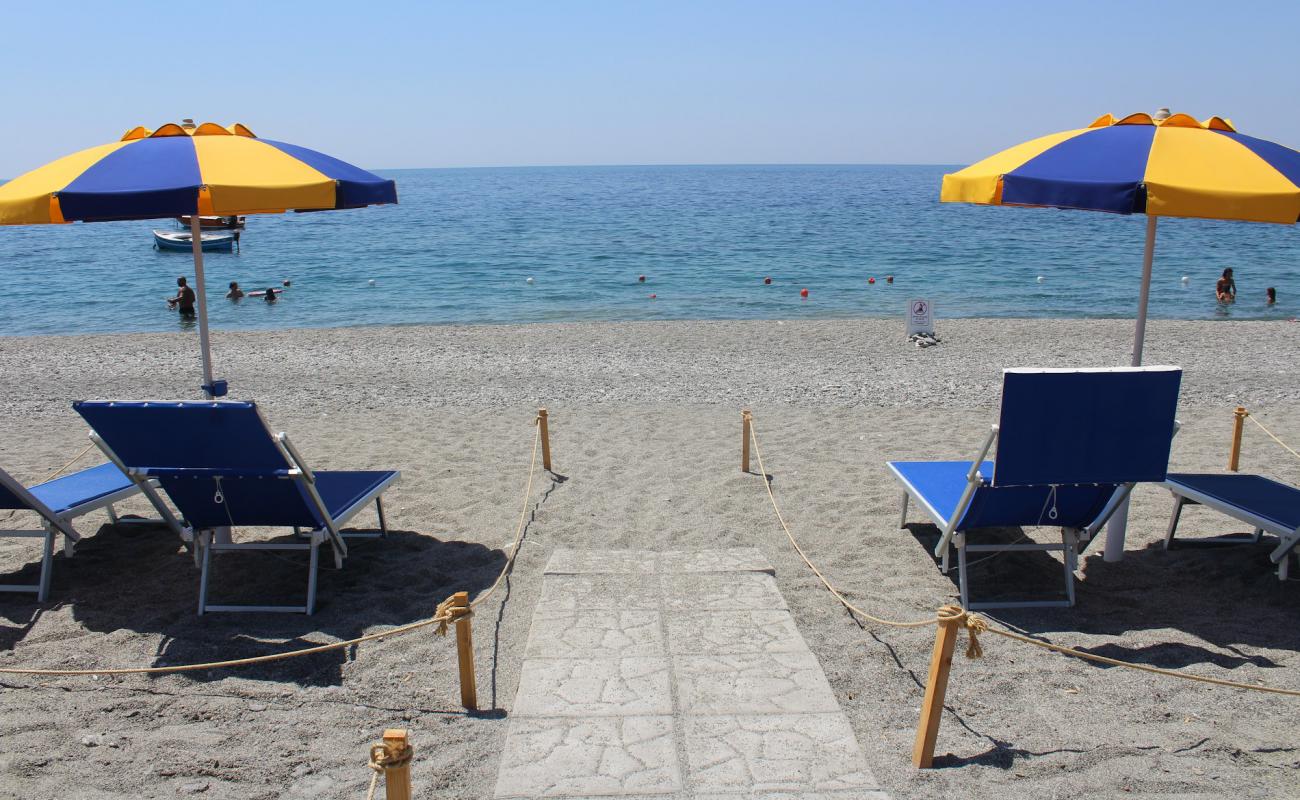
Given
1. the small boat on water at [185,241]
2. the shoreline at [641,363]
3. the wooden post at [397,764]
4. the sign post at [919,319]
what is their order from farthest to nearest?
the small boat on water at [185,241], the sign post at [919,319], the shoreline at [641,363], the wooden post at [397,764]

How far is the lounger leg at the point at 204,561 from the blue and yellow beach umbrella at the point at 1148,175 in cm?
453

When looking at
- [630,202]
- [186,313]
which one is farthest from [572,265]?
[630,202]

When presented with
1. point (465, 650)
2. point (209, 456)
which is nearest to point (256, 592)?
point (209, 456)

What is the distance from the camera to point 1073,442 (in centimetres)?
449

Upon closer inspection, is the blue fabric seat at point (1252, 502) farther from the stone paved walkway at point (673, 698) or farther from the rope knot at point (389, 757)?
the rope knot at point (389, 757)

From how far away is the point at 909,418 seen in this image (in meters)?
8.69

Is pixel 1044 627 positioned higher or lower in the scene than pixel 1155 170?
lower

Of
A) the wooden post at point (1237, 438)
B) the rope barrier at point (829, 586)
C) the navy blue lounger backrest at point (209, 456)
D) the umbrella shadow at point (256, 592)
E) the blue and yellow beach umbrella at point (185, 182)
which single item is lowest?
the umbrella shadow at point (256, 592)

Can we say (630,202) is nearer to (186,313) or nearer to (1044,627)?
(186,313)

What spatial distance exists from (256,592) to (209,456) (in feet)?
3.12

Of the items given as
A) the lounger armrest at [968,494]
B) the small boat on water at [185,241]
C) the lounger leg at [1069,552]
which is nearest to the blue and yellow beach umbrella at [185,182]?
the lounger armrest at [968,494]

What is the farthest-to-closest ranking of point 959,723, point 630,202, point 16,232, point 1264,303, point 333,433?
1. point 630,202
2. point 16,232
3. point 1264,303
4. point 333,433
5. point 959,723

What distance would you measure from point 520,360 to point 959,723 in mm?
9726

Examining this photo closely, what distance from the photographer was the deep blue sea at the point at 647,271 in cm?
2194
